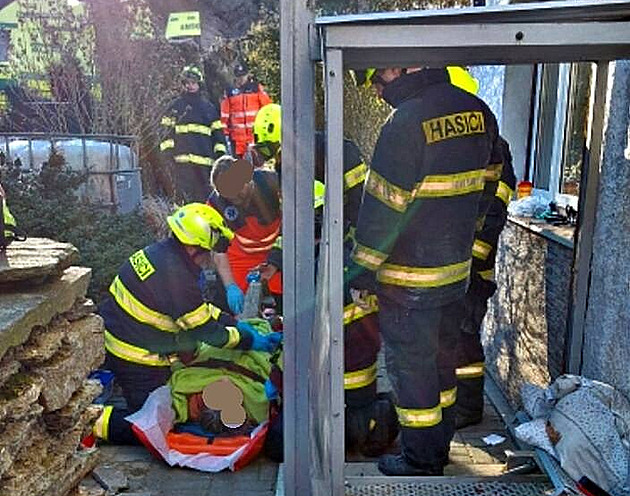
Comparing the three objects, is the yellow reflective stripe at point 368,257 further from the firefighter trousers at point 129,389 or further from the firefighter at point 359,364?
the firefighter trousers at point 129,389

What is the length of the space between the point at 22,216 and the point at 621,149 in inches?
201

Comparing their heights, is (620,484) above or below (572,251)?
below

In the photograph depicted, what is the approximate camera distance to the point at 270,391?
3906 millimetres

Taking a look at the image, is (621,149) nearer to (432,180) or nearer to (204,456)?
(432,180)

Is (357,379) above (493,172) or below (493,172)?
below

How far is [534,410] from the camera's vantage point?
3.15 meters

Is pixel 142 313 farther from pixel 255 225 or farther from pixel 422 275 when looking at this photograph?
pixel 255 225

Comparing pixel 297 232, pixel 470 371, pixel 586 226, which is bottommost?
pixel 470 371

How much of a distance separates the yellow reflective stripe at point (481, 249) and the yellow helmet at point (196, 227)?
1417 millimetres

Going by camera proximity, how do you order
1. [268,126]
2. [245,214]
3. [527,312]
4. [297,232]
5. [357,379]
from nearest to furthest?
[297,232] < [357,379] < [527,312] < [268,126] < [245,214]

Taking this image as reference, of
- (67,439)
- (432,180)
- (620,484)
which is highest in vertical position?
(432,180)

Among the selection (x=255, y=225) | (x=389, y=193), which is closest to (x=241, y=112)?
(x=255, y=225)

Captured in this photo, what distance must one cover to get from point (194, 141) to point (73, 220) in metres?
1.66

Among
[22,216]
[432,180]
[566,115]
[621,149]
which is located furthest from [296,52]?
[22,216]
